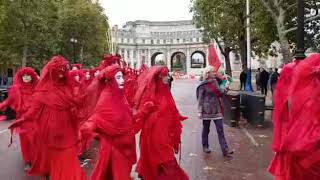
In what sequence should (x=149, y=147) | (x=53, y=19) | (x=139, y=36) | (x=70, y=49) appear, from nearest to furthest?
(x=149, y=147)
(x=53, y=19)
(x=70, y=49)
(x=139, y=36)

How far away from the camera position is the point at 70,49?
53.2 m

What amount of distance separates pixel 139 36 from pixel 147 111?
157 meters

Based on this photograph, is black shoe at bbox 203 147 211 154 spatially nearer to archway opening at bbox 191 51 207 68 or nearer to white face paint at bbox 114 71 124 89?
white face paint at bbox 114 71 124 89

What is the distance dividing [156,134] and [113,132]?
1.21m

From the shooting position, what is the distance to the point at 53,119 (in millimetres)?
7836

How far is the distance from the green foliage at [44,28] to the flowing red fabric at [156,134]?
28.3m

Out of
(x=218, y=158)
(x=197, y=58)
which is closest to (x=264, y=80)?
(x=218, y=158)

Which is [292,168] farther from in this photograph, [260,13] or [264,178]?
[260,13]

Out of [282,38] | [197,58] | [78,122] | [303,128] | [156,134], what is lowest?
[156,134]

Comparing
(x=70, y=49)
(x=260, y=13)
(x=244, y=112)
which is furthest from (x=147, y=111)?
(x=70, y=49)

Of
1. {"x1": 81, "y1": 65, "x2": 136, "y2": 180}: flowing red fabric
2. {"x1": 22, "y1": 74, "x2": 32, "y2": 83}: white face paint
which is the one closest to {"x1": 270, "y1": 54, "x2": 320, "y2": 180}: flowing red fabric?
{"x1": 81, "y1": 65, "x2": 136, "y2": 180}: flowing red fabric

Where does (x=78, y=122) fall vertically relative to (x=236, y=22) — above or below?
below

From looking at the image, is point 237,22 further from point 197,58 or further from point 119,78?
point 197,58

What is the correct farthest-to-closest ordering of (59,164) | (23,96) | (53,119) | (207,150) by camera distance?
(207,150), (23,96), (53,119), (59,164)
